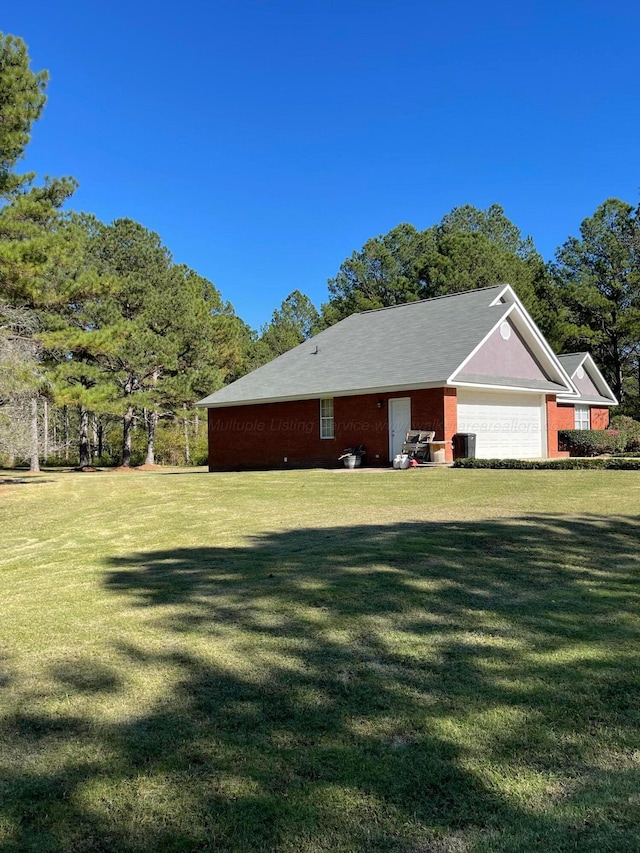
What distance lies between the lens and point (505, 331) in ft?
75.0

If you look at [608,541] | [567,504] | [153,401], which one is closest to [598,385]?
[153,401]

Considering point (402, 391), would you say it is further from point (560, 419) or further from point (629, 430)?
point (629, 430)

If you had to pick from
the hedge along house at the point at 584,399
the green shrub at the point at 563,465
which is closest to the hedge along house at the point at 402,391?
the green shrub at the point at 563,465

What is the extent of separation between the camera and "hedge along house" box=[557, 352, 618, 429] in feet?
101

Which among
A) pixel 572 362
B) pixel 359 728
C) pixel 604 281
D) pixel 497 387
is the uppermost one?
pixel 604 281

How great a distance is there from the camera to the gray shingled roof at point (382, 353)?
67.8 ft

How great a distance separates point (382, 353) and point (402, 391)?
290 centimetres

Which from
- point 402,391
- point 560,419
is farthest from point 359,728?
point 560,419

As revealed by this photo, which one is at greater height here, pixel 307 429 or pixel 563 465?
pixel 307 429

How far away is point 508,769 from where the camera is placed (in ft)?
7.98

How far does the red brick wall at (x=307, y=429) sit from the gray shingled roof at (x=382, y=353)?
64 cm

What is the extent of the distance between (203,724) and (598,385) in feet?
118

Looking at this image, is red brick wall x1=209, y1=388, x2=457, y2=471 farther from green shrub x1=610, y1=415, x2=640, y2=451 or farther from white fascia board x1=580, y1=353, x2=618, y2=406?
white fascia board x1=580, y1=353, x2=618, y2=406

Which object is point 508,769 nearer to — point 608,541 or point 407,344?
point 608,541
